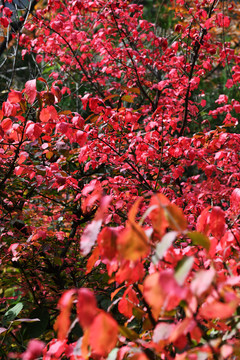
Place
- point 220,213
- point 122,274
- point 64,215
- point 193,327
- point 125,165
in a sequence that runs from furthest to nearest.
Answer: point 64,215
point 125,165
point 220,213
point 122,274
point 193,327

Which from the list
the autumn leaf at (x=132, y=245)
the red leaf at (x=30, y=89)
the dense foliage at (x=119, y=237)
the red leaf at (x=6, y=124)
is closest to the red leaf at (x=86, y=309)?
the dense foliage at (x=119, y=237)

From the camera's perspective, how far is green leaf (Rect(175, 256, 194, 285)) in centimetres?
67

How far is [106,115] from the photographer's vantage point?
9.20 ft

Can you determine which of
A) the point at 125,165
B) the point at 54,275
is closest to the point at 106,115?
the point at 125,165

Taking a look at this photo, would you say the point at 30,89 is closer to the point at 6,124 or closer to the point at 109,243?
the point at 6,124

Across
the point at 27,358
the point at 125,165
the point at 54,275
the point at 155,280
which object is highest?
the point at 155,280

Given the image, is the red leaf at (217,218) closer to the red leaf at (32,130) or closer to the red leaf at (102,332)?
the red leaf at (102,332)

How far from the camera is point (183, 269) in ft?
2.30

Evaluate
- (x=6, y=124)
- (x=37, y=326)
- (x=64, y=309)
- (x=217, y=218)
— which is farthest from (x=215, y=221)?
(x=37, y=326)

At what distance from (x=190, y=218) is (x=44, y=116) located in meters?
1.47

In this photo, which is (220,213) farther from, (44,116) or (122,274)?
(44,116)

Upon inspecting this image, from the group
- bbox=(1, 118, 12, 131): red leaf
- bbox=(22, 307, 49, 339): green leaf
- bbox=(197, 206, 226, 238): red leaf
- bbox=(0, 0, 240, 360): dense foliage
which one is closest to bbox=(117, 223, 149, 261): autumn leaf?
bbox=(0, 0, 240, 360): dense foliage

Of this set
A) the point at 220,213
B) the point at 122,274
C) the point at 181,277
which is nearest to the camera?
the point at 181,277

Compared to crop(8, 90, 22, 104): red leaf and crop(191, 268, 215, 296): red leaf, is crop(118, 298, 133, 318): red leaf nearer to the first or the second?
crop(191, 268, 215, 296): red leaf
